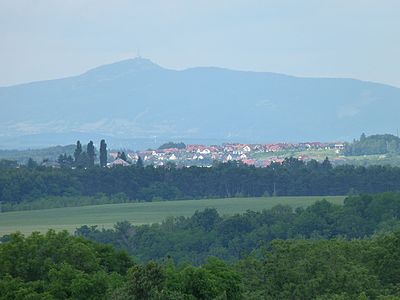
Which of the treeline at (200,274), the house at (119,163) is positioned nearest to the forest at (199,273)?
the treeline at (200,274)

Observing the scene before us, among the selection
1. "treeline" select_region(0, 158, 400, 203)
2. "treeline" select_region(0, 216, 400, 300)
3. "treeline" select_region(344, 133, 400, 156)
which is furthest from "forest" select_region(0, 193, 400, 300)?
"treeline" select_region(344, 133, 400, 156)

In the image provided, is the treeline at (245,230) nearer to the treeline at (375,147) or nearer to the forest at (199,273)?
the forest at (199,273)

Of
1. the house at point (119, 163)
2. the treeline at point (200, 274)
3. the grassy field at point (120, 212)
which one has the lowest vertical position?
the treeline at point (200, 274)

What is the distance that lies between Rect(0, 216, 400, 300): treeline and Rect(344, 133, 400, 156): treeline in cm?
13473

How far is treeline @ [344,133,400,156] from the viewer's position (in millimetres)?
176875

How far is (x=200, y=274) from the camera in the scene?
1280 inches

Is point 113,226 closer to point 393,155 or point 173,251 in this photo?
point 173,251

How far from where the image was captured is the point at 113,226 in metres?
77.9

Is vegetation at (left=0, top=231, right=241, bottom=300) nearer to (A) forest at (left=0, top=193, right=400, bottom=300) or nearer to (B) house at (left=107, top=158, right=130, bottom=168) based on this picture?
(A) forest at (left=0, top=193, right=400, bottom=300)

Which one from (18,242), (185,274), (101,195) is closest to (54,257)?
(18,242)

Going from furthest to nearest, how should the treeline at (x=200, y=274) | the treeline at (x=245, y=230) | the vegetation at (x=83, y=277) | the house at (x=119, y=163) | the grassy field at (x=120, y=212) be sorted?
the house at (x=119, y=163) < the grassy field at (x=120, y=212) < the treeline at (x=245, y=230) < the treeline at (x=200, y=274) < the vegetation at (x=83, y=277)

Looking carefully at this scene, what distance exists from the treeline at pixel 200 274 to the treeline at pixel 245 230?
83.5ft

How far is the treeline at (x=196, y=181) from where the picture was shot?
4087 inches

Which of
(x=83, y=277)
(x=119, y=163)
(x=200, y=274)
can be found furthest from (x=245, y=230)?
(x=119, y=163)
